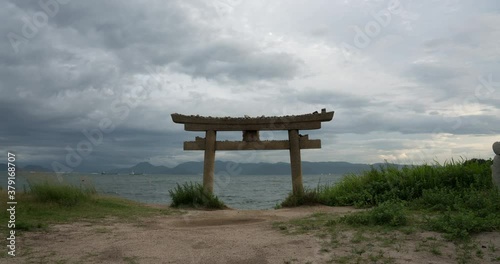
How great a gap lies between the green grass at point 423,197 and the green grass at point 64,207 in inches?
152

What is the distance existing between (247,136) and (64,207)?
5314 millimetres

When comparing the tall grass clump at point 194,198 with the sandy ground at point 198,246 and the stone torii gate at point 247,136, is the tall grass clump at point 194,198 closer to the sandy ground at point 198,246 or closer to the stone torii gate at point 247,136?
the stone torii gate at point 247,136

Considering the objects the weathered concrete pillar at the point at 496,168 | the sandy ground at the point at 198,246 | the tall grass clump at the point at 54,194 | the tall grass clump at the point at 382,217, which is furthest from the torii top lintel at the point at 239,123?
the tall grass clump at the point at 382,217

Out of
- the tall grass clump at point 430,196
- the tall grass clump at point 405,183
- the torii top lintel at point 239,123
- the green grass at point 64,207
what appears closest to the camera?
the tall grass clump at point 430,196

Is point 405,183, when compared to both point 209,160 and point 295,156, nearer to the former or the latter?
point 295,156

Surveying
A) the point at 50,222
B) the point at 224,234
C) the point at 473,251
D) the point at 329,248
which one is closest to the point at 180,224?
the point at 224,234

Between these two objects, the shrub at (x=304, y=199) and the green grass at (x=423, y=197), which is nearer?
the green grass at (x=423, y=197)

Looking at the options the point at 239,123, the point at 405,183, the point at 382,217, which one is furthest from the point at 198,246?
the point at 239,123

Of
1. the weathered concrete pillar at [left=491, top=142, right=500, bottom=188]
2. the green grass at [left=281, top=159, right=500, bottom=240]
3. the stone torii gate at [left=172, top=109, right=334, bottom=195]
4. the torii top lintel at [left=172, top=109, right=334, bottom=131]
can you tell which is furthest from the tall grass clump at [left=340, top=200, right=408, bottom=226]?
the torii top lintel at [left=172, top=109, right=334, bottom=131]

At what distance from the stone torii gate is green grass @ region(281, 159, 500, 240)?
134 cm

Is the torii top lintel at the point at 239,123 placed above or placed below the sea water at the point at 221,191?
above

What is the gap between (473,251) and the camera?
450cm

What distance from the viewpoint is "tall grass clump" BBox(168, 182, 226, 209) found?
1005cm

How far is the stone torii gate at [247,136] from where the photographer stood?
37.4 feet
